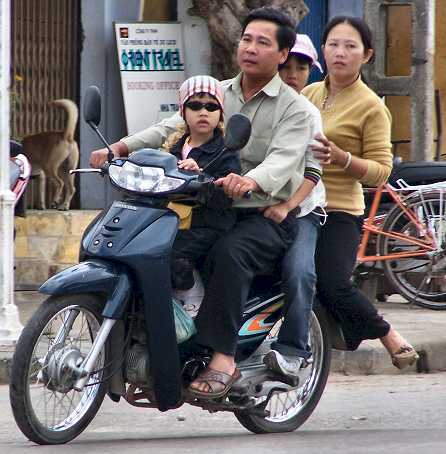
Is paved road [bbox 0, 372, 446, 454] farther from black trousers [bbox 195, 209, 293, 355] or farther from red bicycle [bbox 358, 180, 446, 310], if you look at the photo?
red bicycle [bbox 358, 180, 446, 310]

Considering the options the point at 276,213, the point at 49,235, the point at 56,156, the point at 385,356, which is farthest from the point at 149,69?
the point at 276,213

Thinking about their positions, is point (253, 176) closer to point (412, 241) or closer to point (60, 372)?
point (60, 372)

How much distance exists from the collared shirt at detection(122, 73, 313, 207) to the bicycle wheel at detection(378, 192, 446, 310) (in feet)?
12.9

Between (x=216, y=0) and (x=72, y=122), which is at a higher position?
(x=216, y=0)

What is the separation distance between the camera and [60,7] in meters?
12.3

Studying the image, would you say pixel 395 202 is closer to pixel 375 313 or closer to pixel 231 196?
pixel 375 313

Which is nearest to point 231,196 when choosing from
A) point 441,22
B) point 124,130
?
point 124,130

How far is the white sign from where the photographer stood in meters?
12.2

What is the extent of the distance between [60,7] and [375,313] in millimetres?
6669

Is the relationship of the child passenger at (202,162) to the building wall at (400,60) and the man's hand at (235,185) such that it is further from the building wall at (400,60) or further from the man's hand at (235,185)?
the building wall at (400,60)

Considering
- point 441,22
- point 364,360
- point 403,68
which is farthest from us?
point 441,22

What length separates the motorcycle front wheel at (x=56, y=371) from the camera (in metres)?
5.28

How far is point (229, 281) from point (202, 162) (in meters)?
0.48

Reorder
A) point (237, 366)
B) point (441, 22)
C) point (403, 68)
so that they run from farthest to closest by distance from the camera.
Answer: point (441, 22) < point (403, 68) < point (237, 366)
